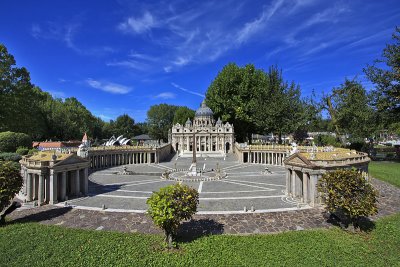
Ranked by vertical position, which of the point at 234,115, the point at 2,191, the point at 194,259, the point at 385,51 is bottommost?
the point at 194,259

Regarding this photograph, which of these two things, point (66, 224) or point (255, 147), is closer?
point (66, 224)

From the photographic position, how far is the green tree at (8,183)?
17703 mm

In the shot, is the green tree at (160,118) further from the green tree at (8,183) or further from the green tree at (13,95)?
the green tree at (8,183)

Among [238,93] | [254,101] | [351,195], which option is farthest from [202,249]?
[238,93]

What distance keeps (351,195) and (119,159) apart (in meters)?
45.7

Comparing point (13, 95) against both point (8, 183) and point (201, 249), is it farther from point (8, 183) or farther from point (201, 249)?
point (201, 249)

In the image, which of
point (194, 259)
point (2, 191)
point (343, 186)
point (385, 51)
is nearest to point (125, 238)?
point (194, 259)

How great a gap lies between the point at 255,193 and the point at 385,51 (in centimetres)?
4278

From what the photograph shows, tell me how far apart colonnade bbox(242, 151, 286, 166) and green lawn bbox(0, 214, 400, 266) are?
35.8 meters

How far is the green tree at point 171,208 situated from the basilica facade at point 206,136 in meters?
63.2

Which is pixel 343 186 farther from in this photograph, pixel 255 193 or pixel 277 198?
pixel 255 193

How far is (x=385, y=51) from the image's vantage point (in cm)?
4750

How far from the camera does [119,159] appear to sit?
5278 centimetres

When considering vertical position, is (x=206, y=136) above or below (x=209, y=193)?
above
